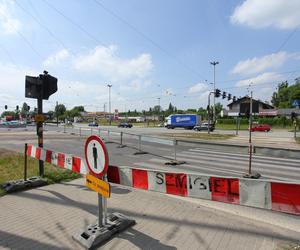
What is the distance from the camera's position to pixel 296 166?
11.9 metres

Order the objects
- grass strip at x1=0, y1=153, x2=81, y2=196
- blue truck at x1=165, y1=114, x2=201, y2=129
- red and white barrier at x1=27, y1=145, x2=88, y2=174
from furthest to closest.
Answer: blue truck at x1=165, y1=114, x2=201, y2=129
grass strip at x1=0, y1=153, x2=81, y2=196
red and white barrier at x1=27, y1=145, x2=88, y2=174

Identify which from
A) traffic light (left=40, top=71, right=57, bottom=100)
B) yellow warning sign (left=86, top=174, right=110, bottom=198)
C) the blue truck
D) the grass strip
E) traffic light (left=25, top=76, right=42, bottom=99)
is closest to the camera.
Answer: yellow warning sign (left=86, top=174, right=110, bottom=198)

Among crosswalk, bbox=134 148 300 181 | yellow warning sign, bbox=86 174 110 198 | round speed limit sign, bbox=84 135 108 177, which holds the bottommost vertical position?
crosswalk, bbox=134 148 300 181

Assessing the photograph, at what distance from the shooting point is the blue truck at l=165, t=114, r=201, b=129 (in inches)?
2368

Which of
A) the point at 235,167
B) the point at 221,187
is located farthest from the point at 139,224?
the point at 235,167

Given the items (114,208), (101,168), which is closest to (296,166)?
(114,208)

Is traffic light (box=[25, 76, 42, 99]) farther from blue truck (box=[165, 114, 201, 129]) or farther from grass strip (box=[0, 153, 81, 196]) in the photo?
blue truck (box=[165, 114, 201, 129])

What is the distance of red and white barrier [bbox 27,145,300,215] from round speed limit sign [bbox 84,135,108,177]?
1.70ft

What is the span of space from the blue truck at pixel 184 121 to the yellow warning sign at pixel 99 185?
56.4m

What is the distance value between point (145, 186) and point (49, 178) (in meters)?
4.20

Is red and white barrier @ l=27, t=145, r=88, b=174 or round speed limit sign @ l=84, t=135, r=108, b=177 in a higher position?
round speed limit sign @ l=84, t=135, r=108, b=177

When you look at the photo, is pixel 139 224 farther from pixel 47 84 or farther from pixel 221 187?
pixel 47 84

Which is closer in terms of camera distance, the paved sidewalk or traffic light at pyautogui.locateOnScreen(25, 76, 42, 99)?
the paved sidewalk

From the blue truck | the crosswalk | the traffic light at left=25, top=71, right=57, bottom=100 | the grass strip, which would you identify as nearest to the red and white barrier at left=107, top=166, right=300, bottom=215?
the grass strip
